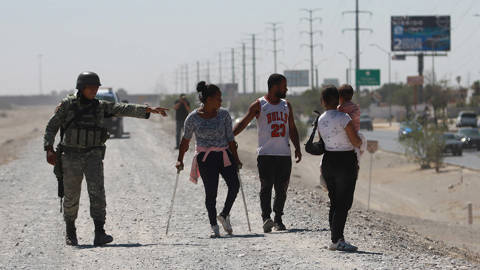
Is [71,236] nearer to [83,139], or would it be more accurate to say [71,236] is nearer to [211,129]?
[83,139]

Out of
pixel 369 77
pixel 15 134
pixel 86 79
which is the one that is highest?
pixel 86 79

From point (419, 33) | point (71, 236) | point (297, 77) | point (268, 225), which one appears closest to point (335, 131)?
point (268, 225)

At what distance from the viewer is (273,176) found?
10438 mm

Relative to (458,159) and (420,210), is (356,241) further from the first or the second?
(458,159)

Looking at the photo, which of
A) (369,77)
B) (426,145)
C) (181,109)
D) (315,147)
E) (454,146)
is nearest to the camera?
(315,147)

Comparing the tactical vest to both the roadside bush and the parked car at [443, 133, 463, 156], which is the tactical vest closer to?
the roadside bush

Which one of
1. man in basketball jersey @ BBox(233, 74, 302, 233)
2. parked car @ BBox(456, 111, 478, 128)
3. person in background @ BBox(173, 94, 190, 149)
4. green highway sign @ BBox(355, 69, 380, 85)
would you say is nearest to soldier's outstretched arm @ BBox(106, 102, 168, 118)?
man in basketball jersey @ BBox(233, 74, 302, 233)

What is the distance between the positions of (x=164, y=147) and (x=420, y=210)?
9769mm

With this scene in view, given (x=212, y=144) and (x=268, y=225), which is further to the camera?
(x=268, y=225)

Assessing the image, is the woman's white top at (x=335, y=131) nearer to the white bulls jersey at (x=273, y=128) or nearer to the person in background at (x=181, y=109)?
the white bulls jersey at (x=273, y=128)

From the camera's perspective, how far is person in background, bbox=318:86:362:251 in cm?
884

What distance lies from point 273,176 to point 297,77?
478 feet

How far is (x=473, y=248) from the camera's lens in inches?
700

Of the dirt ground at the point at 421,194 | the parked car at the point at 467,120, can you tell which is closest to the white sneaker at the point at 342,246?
the dirt ground at the point at 421,194
